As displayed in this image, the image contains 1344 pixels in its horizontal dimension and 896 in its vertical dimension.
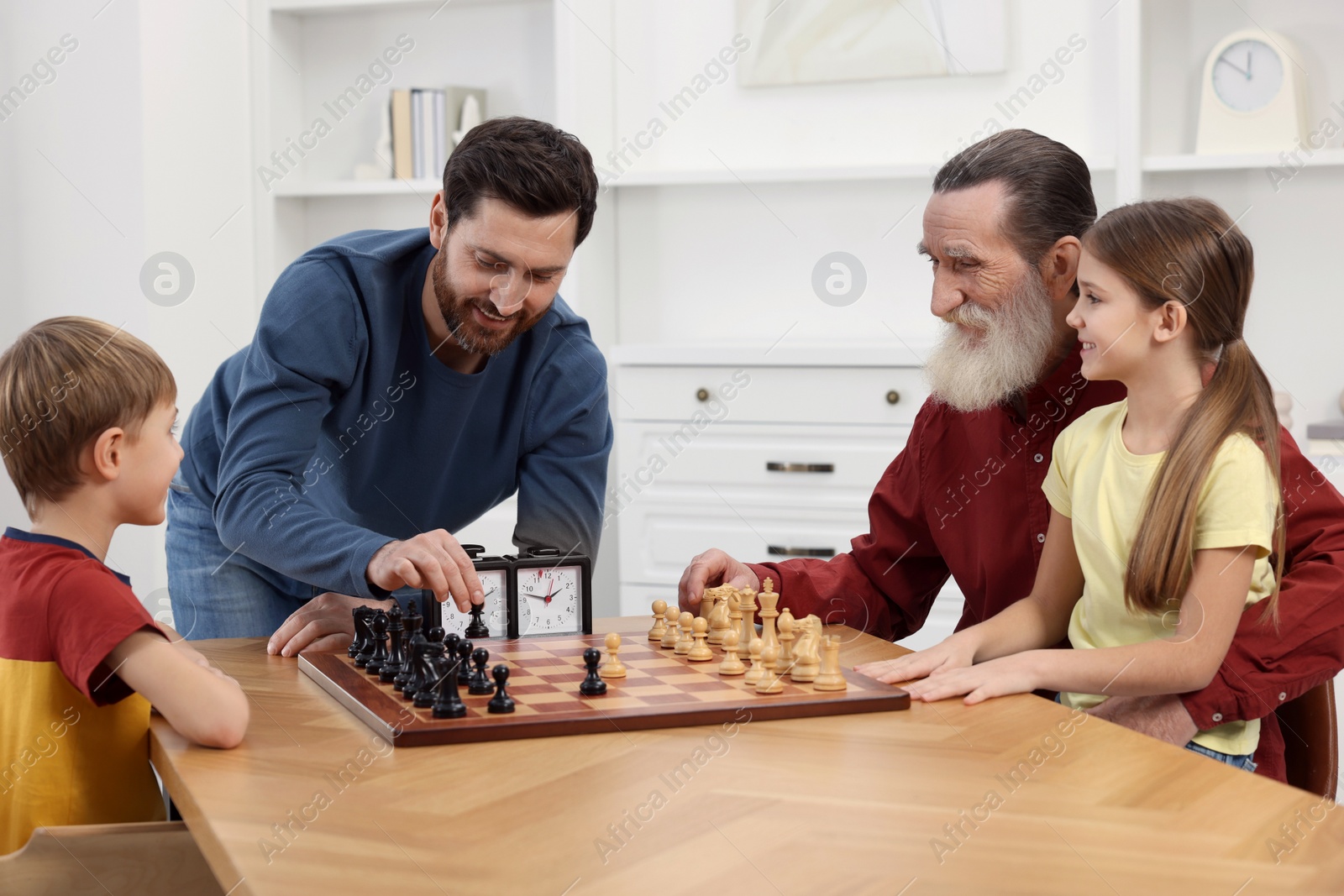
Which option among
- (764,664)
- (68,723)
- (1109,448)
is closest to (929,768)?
(764,664)

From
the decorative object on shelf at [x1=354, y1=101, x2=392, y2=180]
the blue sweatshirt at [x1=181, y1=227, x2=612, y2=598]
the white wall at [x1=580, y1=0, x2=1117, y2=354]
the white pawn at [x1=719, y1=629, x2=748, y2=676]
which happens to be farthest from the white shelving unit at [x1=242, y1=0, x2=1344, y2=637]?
the white pawn at [x1=719, y1=629, x2=748, y2=676]

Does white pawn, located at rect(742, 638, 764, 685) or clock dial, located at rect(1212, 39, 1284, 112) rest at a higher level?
clock dial, located at rect(1212, 39, 1284, 112)

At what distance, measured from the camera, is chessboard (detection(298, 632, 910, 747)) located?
1.44m

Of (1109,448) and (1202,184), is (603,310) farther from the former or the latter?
(1109,448)

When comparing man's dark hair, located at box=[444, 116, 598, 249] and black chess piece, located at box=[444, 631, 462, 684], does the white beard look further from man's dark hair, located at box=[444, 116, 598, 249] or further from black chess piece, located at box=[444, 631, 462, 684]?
black chess piece, located at box=[444, 631, 462, 684]

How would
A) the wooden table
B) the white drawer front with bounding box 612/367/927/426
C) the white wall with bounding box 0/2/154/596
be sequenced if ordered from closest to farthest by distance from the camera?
the wooden table < the white drawer front with bounding box 612/367/927/426 < the white wall with bounding box 0/2/154/596

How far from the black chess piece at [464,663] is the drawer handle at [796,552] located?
2.55 m

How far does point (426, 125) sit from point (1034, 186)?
3.06 m

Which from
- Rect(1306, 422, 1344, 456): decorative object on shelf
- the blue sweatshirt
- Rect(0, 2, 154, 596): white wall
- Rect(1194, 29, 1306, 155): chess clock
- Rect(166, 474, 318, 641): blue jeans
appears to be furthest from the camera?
Rect(0, 2, 154, 596): white wall

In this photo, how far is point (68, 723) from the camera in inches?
59.7

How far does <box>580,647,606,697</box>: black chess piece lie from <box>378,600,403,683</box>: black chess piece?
254 mm

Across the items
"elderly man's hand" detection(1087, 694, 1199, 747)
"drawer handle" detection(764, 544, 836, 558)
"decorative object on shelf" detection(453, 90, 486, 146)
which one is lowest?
"drawer handle" detection(764, 544, 836, 558)

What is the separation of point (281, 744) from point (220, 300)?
3.39 meters

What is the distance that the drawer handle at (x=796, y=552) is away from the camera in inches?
161
